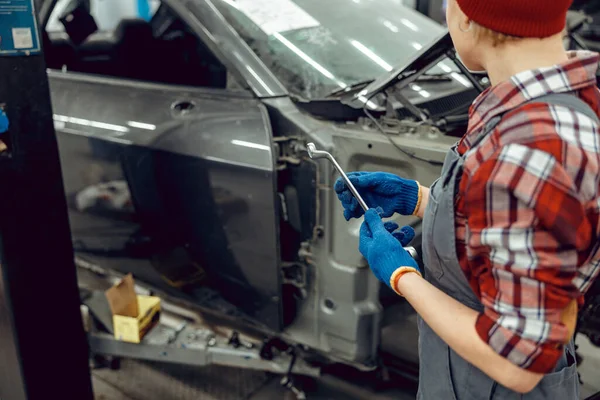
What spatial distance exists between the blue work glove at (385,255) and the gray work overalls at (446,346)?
0.17ft

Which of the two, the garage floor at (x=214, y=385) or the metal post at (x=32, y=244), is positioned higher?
the metal post at (x=32, y=244)

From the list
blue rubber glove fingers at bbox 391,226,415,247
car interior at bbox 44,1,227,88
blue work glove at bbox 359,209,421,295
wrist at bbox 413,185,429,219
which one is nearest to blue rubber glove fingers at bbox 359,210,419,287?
blue work glove at bbox 359,209,421,295

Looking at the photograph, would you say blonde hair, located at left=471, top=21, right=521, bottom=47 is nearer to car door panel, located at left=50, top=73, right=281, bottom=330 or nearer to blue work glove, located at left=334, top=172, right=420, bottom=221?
blue work glove, located at left=334, top=172, right=420, bottom=221

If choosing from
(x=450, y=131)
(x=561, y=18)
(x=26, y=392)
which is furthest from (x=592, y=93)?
(x=26, y=392)

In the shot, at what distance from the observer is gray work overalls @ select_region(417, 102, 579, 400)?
0.99m

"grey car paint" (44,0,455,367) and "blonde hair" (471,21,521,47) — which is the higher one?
"blonde hair" (471,21,521,47)

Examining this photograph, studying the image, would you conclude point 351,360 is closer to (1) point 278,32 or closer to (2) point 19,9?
(1) point 278,32

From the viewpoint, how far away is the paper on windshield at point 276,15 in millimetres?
2336

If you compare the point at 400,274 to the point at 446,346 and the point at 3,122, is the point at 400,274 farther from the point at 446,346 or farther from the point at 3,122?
the point at 3,122

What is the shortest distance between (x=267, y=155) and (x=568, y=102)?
1.17 m

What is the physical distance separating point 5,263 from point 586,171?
1.56 m

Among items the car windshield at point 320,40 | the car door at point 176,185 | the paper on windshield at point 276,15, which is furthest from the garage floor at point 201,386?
the paper on windshield at point 276,15

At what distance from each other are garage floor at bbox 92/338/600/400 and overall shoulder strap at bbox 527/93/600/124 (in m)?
1.82

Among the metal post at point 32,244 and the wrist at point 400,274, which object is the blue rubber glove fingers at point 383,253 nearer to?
the wrist at point 400,274
